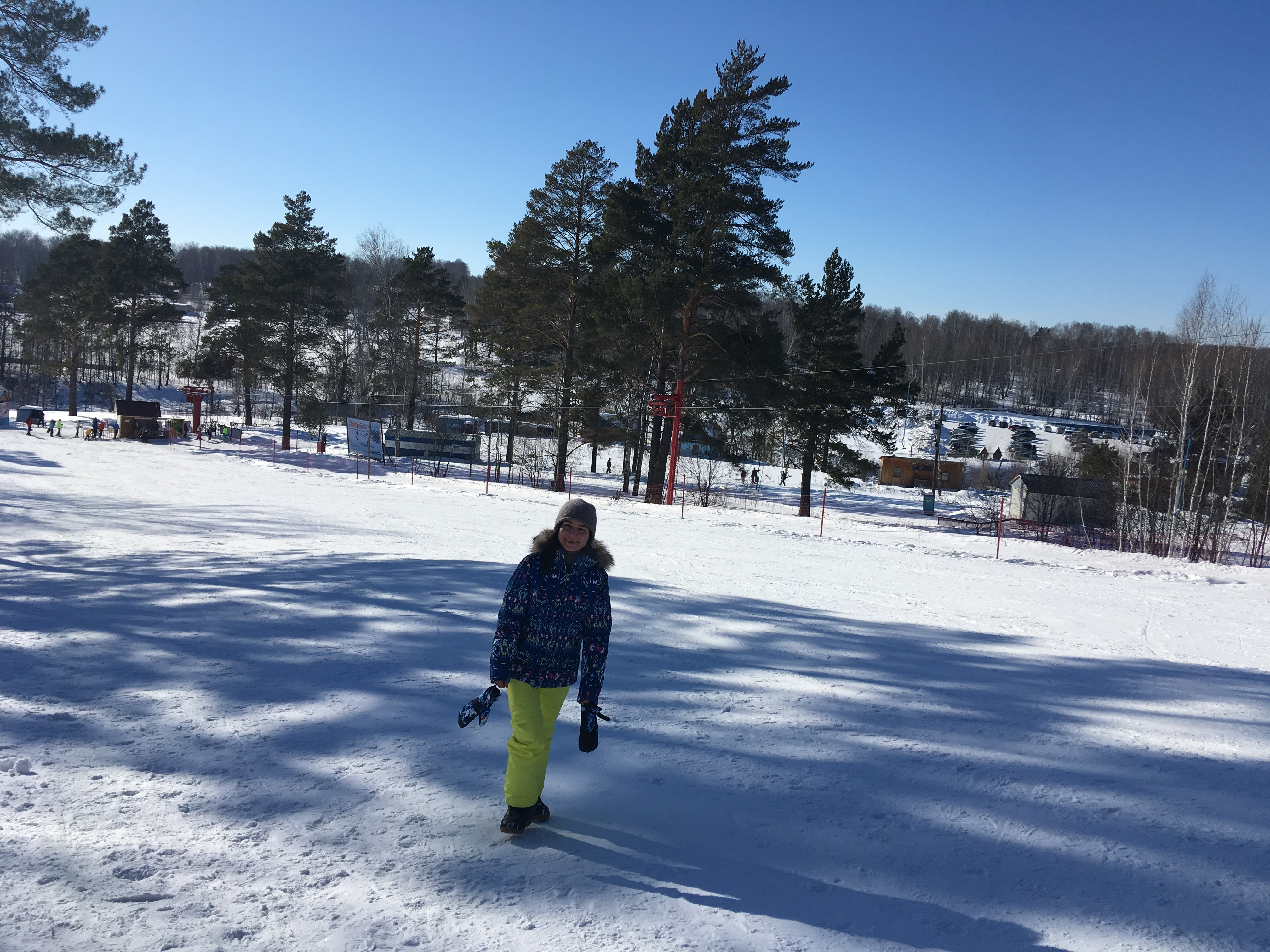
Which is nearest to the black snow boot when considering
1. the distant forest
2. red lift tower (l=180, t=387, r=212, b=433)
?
red lift tower (l=180, t=387, r=212, b=433)

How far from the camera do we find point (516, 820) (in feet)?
10.8

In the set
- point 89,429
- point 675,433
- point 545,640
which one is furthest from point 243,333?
point 545,640

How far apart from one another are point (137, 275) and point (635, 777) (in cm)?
5652

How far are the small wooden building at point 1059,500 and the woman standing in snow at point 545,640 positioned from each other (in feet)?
109

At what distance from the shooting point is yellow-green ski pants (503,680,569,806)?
3260mm

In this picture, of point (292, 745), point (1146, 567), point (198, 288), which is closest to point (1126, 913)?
point (292, 745)

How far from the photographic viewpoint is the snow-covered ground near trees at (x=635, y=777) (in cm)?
280

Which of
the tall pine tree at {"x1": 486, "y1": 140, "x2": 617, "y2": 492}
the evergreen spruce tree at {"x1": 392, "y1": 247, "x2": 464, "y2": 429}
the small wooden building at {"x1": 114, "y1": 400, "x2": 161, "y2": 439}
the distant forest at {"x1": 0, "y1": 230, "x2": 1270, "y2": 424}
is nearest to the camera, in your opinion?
the tall pine tree at {"x1": 486, "y1": 140, "x2": 617, "y2": 492}

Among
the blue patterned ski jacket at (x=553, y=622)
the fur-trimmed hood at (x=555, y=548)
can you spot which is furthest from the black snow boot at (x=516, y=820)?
the fur-trimmed hood at (x=555, y=548)

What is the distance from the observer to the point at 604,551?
3375 mm

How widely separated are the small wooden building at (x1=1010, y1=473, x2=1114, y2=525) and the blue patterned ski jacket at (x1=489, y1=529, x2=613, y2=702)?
33233 mm

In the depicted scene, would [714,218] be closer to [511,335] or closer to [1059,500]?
[511,335]

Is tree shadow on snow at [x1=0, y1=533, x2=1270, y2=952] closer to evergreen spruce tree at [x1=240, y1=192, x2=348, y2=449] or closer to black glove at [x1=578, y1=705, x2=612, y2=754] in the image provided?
black glove at [x1=578, y1=705, x2=612, y2=754]

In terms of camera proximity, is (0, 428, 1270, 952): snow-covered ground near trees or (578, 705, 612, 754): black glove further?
(578, 705, 612, 754): black glove
